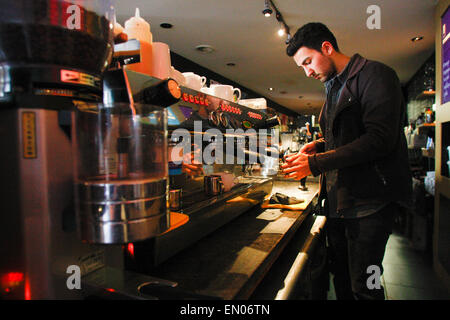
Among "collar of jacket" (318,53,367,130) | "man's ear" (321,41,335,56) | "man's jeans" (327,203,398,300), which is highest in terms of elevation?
"man's ear" (321,41,335,56)

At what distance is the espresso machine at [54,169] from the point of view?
520mm

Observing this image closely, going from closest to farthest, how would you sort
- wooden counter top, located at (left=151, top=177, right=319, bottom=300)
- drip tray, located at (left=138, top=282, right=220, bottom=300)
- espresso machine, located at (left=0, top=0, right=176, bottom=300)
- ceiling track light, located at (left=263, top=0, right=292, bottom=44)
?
espresso machine, located at (left=0, top=0, right=176, bottom=300) → drip tray, located at (left=138, top=282, right=220, bottom=300) → wooden counter top, located at (left=151, top=177, right=319, bottom=300) → ceiling track light, located at (left=263, top=0, right=292, bottom=44)

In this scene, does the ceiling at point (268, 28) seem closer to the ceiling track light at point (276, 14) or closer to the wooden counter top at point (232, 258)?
the ceiling track light at point (276, 14)

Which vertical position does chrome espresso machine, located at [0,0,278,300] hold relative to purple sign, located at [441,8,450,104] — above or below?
below

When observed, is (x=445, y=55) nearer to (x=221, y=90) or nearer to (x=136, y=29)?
(x=221, y=90)

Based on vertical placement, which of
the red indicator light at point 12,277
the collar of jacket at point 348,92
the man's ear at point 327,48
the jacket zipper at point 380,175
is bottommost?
the red indicator light at point 12,277

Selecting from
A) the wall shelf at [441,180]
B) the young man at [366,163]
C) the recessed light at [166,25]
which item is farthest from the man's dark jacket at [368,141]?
the recessed light at [166,25]

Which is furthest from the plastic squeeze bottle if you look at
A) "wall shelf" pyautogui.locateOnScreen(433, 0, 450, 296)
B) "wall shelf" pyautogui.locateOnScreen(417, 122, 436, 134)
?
"wall shelf" pyautogui.locateOnScreen(417, 122, 436, 134)

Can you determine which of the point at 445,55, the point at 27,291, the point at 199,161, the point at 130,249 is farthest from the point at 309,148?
the point at 445,55

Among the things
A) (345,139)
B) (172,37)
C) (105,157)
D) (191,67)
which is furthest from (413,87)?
(105,157)

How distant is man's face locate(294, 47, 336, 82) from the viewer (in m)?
1.41

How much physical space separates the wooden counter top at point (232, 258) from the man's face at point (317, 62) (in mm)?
762

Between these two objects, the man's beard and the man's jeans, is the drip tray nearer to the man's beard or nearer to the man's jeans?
the man's jeans
